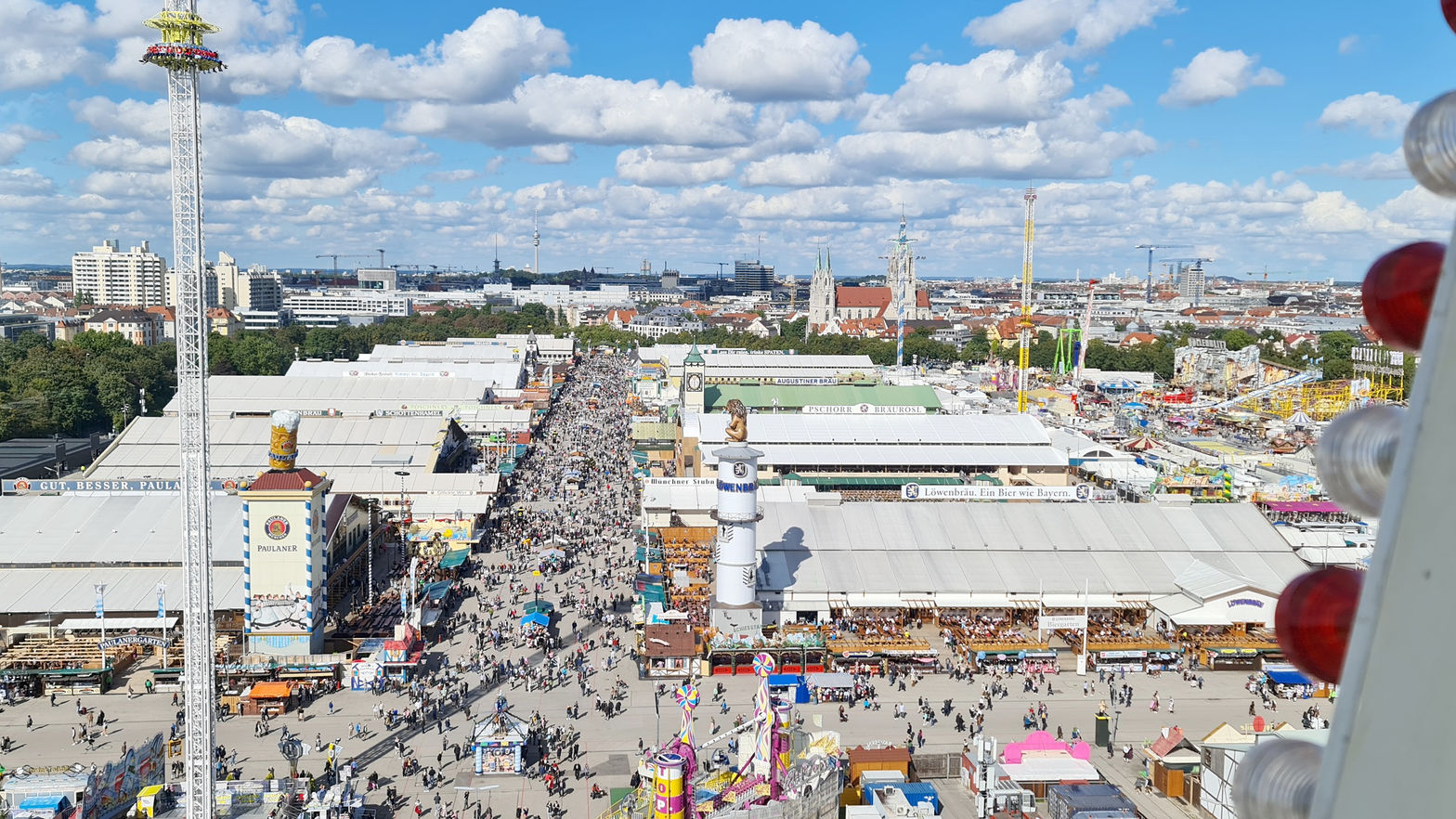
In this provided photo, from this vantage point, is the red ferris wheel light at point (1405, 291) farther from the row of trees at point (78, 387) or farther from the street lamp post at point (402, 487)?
the row of trees at point (78, 387)

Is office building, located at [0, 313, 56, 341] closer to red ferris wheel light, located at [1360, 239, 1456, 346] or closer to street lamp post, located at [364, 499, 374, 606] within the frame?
street lamp post, located at [364, 499, 374, 606]

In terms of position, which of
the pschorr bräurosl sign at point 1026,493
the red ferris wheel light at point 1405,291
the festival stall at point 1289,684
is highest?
the red ferris wheel light at point 1405,291

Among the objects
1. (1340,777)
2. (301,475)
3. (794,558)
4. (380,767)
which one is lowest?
(380,767)

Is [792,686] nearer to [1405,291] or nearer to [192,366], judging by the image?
[192,366]

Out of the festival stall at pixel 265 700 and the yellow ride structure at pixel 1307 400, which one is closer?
the festival stall at pixel 265 700

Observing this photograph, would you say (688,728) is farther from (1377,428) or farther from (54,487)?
(54,487)

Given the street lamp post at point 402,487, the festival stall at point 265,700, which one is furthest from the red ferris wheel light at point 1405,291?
the street lamp post at point 402,487

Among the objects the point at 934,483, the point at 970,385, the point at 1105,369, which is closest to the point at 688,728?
the point at 934,483
